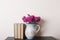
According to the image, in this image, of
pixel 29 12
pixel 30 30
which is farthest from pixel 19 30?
pixel 29 12

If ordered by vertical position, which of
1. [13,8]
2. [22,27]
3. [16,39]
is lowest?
[16,39]

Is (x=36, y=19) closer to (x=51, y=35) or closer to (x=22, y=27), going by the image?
(x=22, y=27)

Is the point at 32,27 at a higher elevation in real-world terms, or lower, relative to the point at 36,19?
lower

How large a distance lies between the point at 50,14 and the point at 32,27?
15.5 inches

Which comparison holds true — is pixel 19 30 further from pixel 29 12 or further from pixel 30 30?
pixel 29 12

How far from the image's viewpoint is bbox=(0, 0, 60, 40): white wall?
5.80 ft

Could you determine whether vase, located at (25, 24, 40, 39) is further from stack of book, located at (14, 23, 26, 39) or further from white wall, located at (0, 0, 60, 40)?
white wall, located at (0, 0, 60, 40)

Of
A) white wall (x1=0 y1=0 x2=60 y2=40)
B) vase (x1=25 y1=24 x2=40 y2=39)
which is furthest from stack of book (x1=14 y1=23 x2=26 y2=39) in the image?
white wall (x1=0 y1=0 x2=60 y2=40)

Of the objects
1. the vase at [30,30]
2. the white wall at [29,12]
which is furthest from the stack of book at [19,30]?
the white wall at [29,12]

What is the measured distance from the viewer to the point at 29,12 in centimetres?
177

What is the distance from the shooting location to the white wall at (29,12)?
1.77 metres

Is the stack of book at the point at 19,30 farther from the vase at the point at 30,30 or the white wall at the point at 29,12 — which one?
the white wall at the point at 29,12

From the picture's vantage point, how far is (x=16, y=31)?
157 centimetres

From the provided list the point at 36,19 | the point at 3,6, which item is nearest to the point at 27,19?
the point at 36,19
